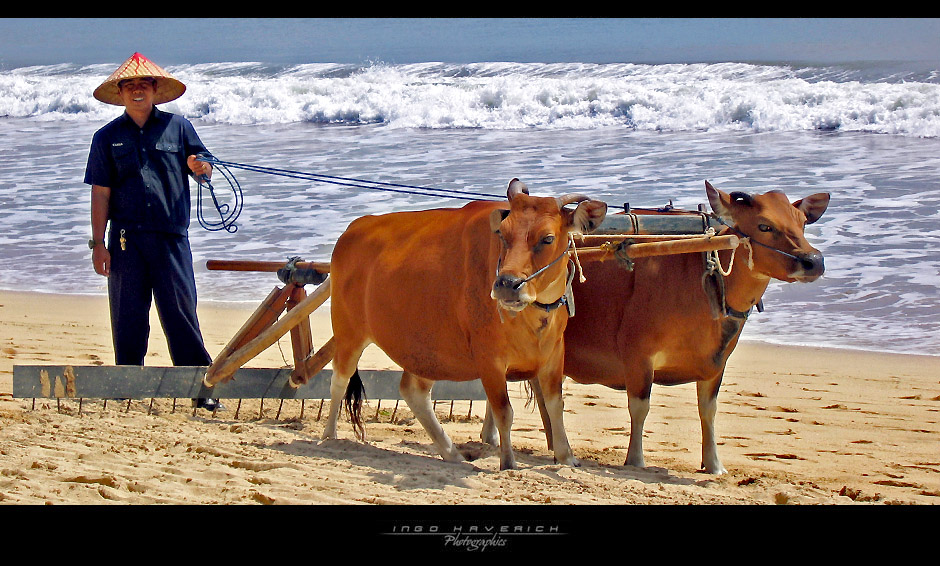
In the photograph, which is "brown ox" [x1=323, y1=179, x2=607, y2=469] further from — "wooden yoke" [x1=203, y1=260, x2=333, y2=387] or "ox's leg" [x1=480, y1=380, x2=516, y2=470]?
"wooden yoke" [x1=203, y1=260, x2=333, y2=387]

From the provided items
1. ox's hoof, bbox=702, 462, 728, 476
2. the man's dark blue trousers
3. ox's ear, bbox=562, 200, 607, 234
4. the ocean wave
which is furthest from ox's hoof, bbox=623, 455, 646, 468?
the ocean wave

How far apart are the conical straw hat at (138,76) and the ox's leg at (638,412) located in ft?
11.2

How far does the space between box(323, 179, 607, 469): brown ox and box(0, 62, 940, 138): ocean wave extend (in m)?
13.4

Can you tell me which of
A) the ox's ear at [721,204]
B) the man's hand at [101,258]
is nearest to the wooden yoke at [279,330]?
the man's hand at [101,258]

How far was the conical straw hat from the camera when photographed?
6668mm

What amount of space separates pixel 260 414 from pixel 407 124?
1470 cm

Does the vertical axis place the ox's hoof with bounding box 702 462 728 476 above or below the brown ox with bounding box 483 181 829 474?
below

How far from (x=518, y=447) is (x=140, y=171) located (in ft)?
9.56

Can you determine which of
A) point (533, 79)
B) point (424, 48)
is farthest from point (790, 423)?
point (424, 48)

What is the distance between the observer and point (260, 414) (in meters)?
7.14

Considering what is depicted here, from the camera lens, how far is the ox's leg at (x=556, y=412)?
222 inches

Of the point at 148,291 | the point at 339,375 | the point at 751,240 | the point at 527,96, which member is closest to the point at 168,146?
the point at 148,291

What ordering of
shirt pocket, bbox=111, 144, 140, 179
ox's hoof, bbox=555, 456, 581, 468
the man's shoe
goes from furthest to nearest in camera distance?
the man's shoe < shirt pocket, bbox=111, 144, 140, 179 < ox's hoof, bbox=555, 456, 581, 468
